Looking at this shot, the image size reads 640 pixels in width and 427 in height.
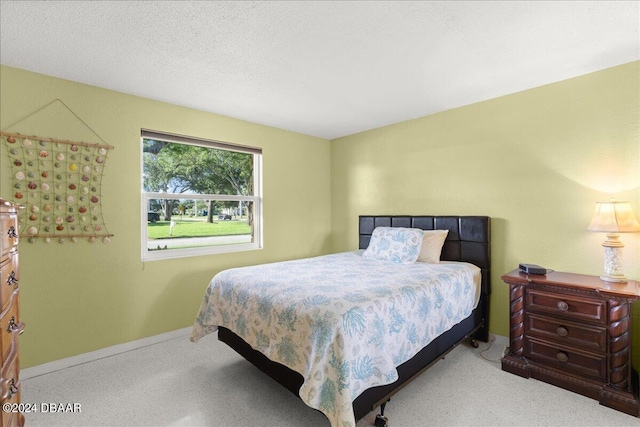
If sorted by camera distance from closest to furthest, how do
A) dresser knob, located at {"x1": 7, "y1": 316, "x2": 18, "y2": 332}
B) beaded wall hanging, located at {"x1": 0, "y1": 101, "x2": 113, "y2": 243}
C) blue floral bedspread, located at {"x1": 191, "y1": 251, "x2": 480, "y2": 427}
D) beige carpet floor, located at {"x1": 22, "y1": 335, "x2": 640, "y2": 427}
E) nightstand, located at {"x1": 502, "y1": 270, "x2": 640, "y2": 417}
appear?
dresser knob, located at {"x1": 7, "y1": 316, "x2": 18, "y2": 332} → blue floral bedspread, located at {"x1": 191, "y1": 251, "x2": 480, "y2": 427} → beige carpet floor, located at {"x1": 22, "y1": 335, "x2": 640, "y2": 427} → nightstand, located at {"x1": 502, "y1": 270, "x2": 640, "y2": 417} → beaded wall hanging, located at {"x1": 0, "y1": 101, "x2": 113, "y2": 243}

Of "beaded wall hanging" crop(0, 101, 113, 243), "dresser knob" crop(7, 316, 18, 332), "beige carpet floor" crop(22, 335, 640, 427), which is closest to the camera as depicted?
"dresser knob" crop(7, 316, 18, 332)

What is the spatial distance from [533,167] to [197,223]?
3458 millimetres

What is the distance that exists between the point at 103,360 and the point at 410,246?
2.98 m

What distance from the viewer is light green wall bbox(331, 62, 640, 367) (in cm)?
222

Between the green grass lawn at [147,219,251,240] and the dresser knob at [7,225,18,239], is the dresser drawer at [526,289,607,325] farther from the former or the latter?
the dresser knob at [7,225,18,239]

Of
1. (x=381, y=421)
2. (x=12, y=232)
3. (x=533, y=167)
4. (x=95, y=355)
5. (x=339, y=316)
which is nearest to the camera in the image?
(x=12, y=232)

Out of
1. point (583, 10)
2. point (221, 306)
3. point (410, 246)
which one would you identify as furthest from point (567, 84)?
point (221, 306)

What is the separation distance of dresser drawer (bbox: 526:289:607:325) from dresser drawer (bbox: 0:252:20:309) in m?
3.08

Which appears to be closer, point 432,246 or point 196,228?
point 432,246

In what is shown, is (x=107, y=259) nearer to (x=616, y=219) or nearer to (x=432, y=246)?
(x=432, y=246)

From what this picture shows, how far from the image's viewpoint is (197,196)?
3162mm

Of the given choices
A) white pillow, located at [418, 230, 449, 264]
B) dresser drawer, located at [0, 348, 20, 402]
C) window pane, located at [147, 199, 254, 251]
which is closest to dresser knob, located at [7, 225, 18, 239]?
dresser drawer, located at [0, 348, 20, 402]

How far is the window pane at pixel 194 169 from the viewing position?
115 inches

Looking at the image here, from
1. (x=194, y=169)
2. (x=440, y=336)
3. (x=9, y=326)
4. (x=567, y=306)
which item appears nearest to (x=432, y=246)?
(x=440, y=336)
